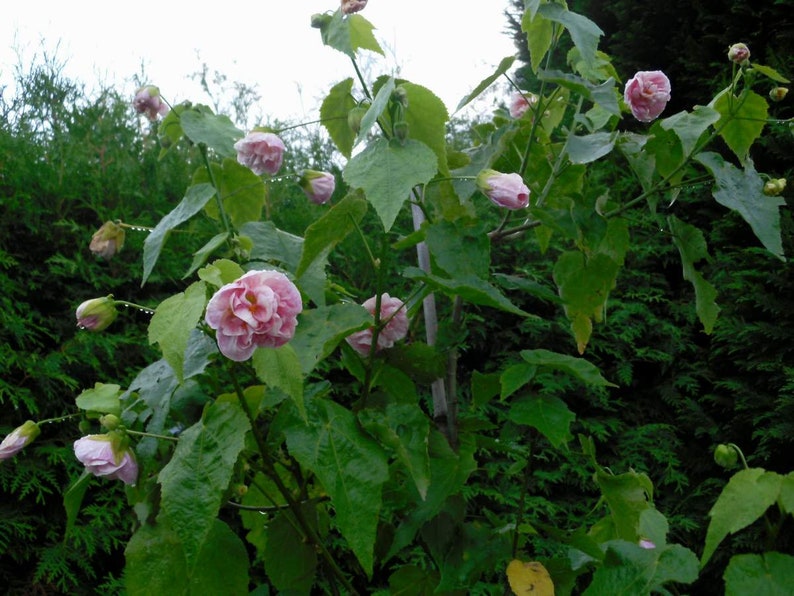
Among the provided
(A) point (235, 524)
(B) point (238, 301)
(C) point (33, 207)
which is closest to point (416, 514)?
(B) point (238, 301)

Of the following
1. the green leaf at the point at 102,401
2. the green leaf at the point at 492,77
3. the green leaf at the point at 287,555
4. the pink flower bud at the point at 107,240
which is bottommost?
the green leaf at the point at 287,555

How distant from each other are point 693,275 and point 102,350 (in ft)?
5.03

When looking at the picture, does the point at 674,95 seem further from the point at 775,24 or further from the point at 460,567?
the point at 460,567

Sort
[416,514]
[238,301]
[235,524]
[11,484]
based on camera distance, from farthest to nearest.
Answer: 1. [235,524]
2. [11,484]
3. [416,514]
4. [238,301]

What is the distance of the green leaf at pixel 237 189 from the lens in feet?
3.26

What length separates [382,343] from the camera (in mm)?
995

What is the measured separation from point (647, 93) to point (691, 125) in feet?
0.65

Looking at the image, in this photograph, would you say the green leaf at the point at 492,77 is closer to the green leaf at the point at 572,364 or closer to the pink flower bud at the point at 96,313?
the green leaf at the point at 572,364

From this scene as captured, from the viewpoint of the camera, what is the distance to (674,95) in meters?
2.97

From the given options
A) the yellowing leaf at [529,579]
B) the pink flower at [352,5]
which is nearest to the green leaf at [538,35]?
the pink flower at [352,5]

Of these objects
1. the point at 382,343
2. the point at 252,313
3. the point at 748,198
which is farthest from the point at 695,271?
the point at 252,313

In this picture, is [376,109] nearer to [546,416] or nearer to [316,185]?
[316,185]

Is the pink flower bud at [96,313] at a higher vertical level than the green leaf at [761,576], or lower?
higher

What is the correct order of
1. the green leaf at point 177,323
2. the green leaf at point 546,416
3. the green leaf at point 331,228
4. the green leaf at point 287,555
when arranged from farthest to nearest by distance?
the green leaf at point 287,555 < the green leaf at point 546,416 < the green leaf at point 331,228 < the green leaf at point 177,323
